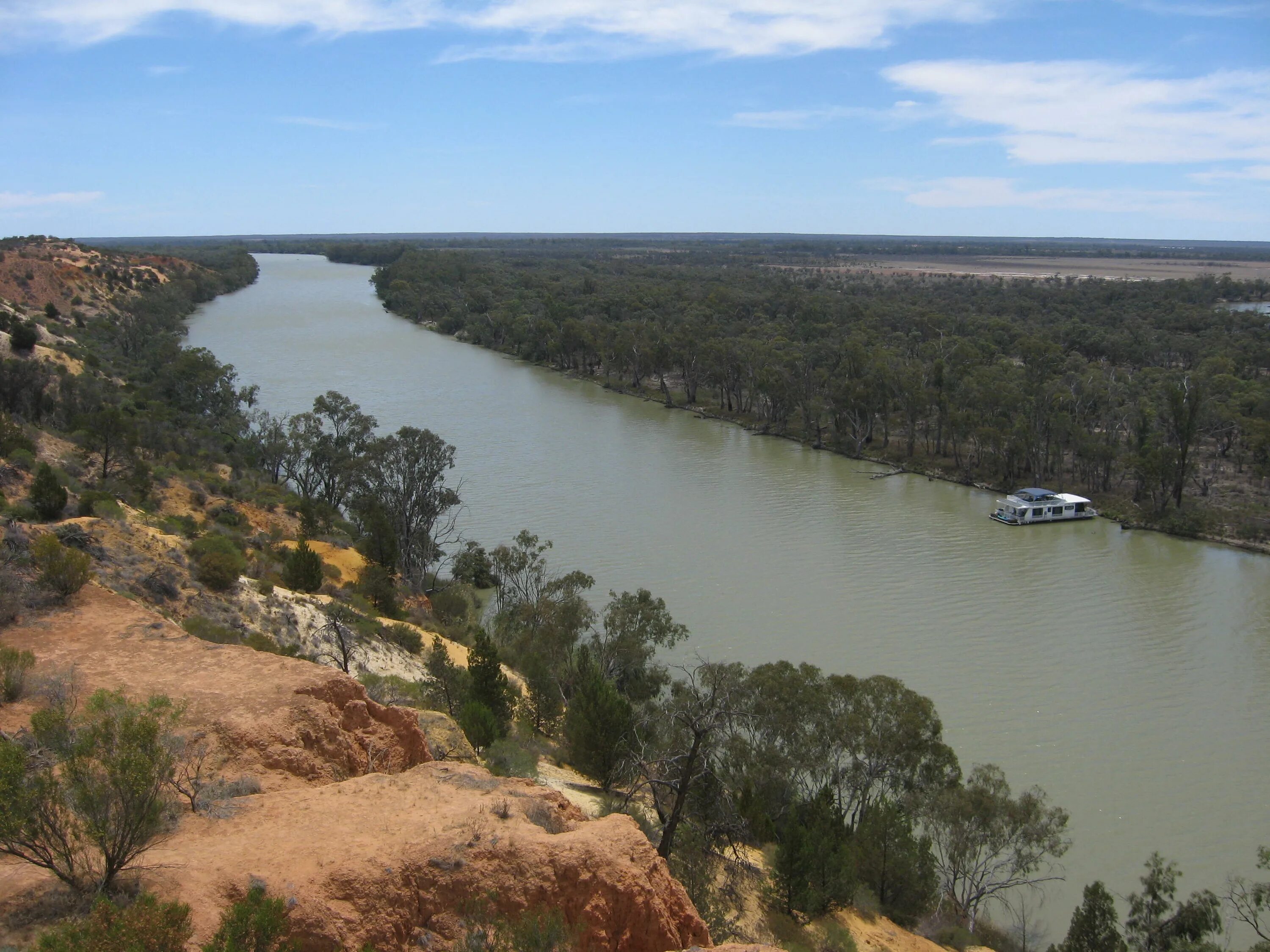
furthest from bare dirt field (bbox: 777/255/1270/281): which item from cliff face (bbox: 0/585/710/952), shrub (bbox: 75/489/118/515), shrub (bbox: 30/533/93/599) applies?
cliff face (bbox: 0/585/710/952)

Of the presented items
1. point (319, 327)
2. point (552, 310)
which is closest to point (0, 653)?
point (552, 310)

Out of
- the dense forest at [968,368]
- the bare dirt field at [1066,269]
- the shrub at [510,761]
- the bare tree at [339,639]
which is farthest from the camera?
the bare dirt field at [1066,269]

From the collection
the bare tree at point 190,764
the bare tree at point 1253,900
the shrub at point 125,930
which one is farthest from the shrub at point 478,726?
the bare tree at point 1253,900

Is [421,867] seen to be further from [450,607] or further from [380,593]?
[450,607]

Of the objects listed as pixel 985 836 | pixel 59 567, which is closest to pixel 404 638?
pixel 59 567

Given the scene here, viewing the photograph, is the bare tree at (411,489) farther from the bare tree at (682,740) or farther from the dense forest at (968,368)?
the dense forest at (968,368)

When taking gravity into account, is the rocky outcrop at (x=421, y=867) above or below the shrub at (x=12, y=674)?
below

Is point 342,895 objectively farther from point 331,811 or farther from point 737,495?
point 737,495
